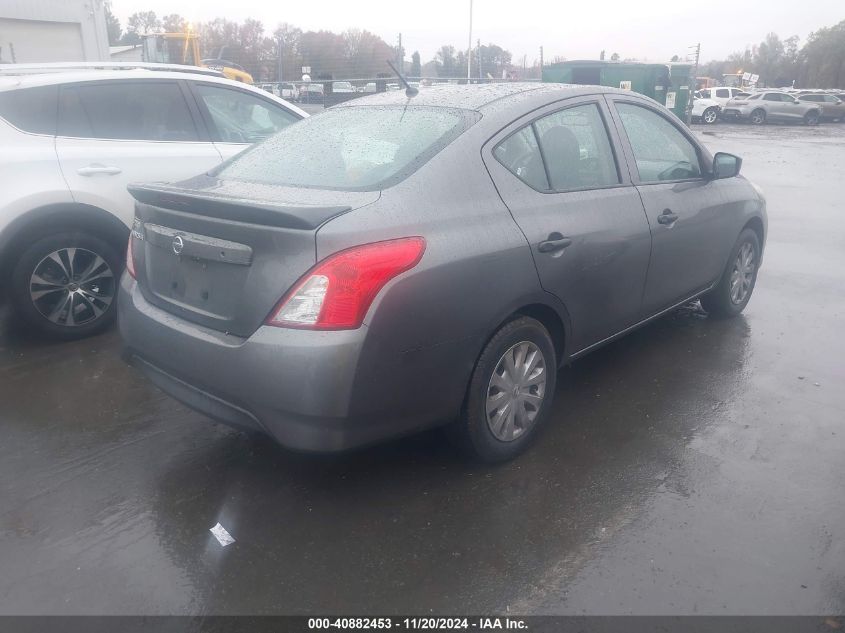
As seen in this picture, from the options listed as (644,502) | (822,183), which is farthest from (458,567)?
(822,183)

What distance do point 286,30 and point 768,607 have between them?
→ 2808 cm

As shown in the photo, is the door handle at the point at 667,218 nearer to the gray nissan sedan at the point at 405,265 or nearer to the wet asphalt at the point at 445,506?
the gray nissan sedan at the point at 405,265

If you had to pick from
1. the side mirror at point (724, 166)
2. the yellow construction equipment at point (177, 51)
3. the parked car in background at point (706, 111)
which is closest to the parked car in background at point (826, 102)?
the parked car in background at point (706, 111)

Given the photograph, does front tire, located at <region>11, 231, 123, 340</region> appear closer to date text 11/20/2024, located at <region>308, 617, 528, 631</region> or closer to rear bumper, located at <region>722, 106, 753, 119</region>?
date text 11/20/2024, located at <region>308, 617, 528, 631</region>

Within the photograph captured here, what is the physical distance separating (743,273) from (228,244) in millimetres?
4137

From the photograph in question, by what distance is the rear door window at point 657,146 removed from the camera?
421cm

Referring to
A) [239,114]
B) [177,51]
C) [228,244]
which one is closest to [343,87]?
[177,51]

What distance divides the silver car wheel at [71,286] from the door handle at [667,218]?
3643 mm

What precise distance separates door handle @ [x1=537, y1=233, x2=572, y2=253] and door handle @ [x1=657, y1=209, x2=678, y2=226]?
95cm

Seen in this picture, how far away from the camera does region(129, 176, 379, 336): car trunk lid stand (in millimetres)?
2693

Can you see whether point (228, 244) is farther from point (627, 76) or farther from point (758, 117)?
point (758, 117)

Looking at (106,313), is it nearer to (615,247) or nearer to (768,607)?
(615,247)

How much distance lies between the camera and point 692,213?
4488 millimetres

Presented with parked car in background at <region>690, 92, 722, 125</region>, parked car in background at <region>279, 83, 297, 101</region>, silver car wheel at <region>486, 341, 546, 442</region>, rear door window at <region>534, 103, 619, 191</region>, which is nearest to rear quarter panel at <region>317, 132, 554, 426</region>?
silver car wheel at <region>486, 341, 546, 442</region>
